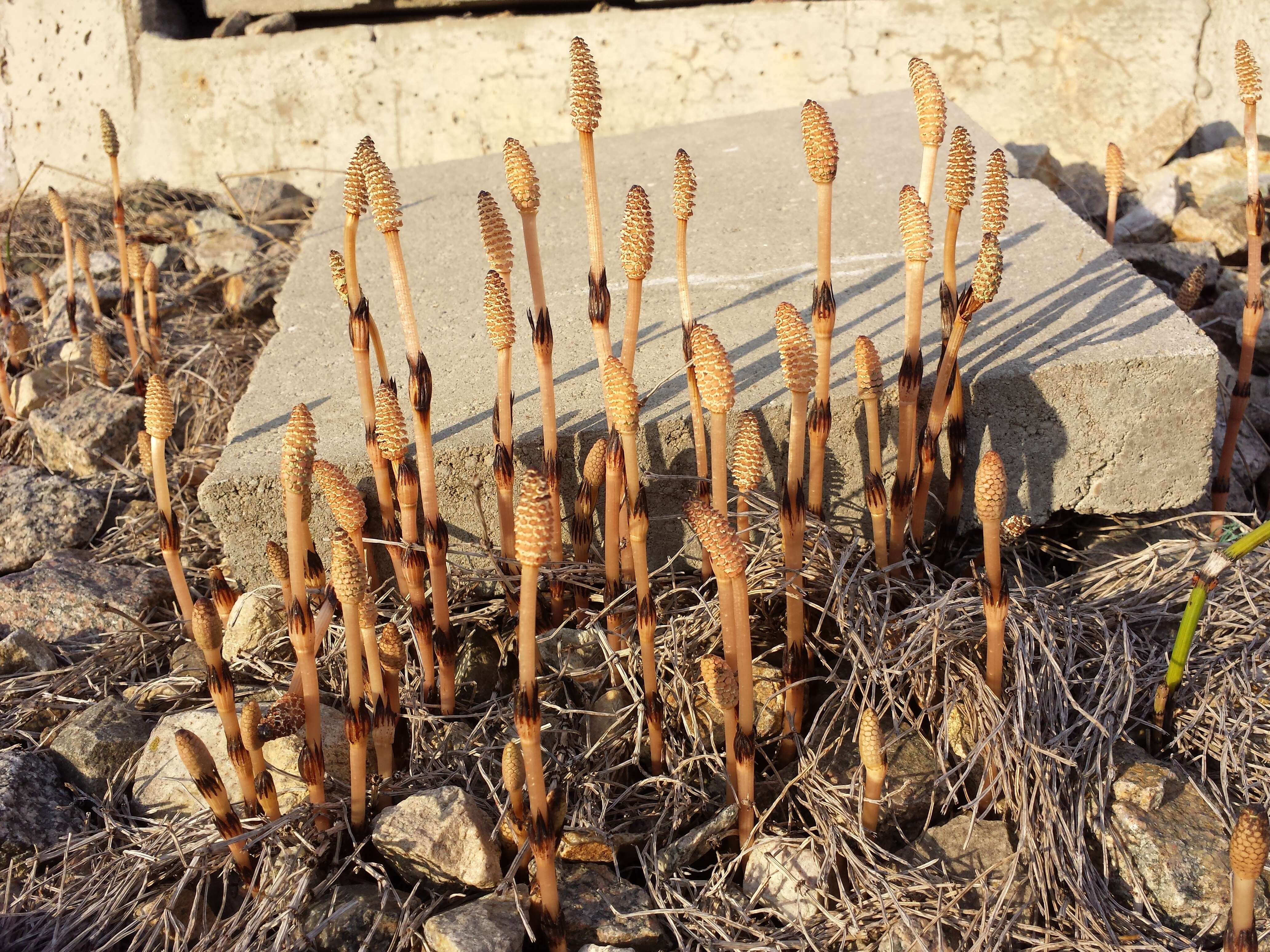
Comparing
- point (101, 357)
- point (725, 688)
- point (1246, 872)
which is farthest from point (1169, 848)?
point (101, 357)

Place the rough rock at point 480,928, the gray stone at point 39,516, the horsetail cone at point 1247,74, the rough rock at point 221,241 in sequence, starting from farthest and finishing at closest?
the rough rock at point 221,241 → the gray stone at point 39,516 → the horsetail cone at point 1247,74 → the rough rock at point 480,928

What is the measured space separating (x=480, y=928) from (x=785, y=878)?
1.66 feet

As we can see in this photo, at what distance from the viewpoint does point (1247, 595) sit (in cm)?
219

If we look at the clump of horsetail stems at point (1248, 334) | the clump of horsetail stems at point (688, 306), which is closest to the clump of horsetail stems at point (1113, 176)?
the clump of horsetail stems at point (1248, 334)

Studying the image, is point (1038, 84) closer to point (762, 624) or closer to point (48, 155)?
point (762, 624)

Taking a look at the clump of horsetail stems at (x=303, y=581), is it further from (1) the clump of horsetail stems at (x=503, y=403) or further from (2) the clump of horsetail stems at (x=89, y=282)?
(2) the clump of horsetail stems at (x=89, y=282)

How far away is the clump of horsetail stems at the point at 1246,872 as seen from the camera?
1.37 meters

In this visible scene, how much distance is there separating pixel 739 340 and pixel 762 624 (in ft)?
2.50

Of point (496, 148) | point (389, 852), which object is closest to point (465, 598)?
point (389, 852)

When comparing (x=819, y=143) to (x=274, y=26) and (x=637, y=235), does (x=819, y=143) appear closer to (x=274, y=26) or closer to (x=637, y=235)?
(x=637, y=235)

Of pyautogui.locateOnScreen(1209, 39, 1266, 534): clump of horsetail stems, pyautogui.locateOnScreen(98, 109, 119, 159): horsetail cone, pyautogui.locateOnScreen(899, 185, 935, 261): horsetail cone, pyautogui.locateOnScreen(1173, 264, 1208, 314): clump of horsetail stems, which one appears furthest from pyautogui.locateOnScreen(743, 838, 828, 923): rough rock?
pyautogui.locateOnScreen(98, 109, 119, 159): horsetail cone

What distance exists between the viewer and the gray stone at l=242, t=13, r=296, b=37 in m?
5.32

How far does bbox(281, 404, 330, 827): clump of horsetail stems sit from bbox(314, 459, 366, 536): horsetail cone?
0.07 ft

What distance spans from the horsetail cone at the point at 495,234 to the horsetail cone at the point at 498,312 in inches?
1.0
